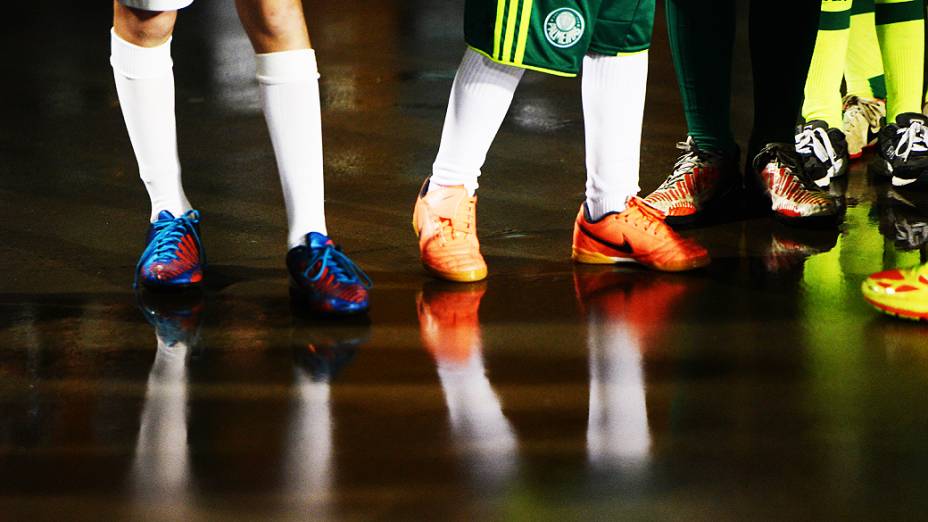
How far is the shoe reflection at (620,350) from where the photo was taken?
150 centimetres

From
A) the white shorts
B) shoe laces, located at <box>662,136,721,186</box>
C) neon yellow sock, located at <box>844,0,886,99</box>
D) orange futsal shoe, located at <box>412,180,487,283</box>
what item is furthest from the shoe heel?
neon yellow sock, located at <box>844,0,886,99</box>

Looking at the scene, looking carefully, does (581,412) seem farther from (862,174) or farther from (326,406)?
(862,174)

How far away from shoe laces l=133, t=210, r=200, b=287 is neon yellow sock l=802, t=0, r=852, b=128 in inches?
55.4

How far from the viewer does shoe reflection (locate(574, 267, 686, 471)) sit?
1499 millimetres

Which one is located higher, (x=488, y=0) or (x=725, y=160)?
(x=488, y=0)

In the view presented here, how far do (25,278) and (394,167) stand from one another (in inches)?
38.1

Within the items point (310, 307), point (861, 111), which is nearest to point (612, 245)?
point (310, 307)

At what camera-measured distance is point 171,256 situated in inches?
82.0

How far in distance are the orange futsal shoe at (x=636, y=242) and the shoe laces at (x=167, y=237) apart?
681 millimetres

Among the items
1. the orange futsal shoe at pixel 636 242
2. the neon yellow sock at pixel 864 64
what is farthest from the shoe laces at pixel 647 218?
the neon yellow sock at pixel 864 64

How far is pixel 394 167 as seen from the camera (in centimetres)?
289

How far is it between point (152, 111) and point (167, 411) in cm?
69

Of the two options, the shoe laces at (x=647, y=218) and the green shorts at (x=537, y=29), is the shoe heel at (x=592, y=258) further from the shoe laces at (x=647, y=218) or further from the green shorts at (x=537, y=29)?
the green shorts at (x=537, y=29)

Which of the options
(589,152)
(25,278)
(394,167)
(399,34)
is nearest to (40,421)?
(25,278)
